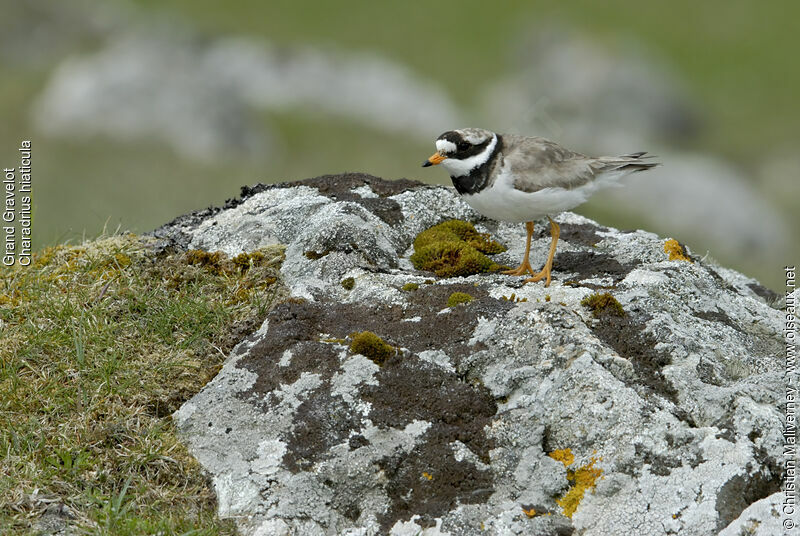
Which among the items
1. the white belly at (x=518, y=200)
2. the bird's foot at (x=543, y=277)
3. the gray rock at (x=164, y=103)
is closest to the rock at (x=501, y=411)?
the bird's foot at (x=543, y=277)

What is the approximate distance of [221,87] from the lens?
28391 millimetres

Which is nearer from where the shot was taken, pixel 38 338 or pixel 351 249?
pixel 38 338

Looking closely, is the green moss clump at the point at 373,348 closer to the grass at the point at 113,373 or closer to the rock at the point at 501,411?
the rock at the point at 501,411

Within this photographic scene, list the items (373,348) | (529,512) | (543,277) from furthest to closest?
(543,277), (373,348), (529,512)

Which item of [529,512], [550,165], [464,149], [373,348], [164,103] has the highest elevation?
[464,149]

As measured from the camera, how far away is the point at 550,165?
305 inches

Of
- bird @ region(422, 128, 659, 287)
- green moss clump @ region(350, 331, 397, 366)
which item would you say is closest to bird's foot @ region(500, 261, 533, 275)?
bird @ region(422, 128, 659, 287)

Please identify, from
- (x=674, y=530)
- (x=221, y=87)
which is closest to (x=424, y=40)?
(x=221, y=87)

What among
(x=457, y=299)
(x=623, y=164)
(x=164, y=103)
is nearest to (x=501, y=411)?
(x=457, y=299)

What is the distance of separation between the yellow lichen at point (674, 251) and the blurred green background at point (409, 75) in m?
10.1

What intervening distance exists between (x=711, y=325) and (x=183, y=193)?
1404 centimetres

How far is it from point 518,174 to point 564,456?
290 centimetres

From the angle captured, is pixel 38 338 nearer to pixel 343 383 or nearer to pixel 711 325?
pixel 343 383

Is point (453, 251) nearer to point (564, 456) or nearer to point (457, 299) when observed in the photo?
point (457, 299)
